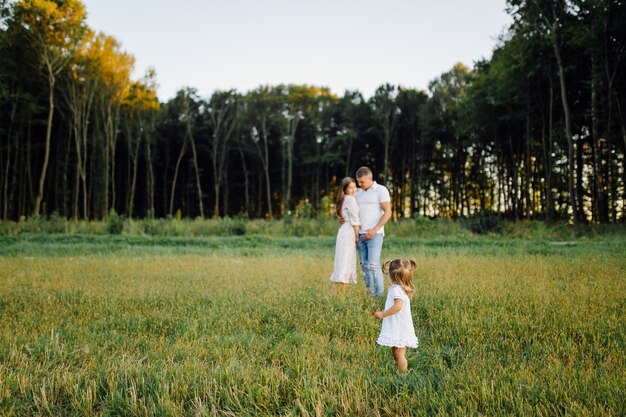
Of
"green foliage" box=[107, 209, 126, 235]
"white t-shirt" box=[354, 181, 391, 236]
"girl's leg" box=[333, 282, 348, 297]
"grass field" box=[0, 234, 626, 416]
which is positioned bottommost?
"grass field" box=[0, 234, 626, 416]

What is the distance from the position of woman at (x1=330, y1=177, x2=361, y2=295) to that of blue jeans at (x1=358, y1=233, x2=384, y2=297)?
0.61ft

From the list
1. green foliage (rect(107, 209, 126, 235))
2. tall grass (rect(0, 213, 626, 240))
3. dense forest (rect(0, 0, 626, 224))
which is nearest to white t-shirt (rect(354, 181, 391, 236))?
tall grass (rect(0, 213, 626, 240))

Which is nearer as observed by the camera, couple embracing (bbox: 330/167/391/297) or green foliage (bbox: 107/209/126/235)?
couple embracing (bbox: 330/167/391/297)


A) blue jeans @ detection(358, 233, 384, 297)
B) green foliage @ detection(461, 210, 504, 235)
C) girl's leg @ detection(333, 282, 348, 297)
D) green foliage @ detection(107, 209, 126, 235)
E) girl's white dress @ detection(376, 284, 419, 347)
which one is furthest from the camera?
green foliage @ detection(461, 210, 504, 235)

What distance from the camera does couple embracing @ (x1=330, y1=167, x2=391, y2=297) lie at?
7543 millimetres

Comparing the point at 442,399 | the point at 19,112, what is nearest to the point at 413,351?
the point at 442,399

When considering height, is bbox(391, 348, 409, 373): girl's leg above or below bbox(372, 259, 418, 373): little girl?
below

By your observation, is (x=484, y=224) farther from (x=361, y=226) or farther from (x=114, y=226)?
(x=114, y=226)

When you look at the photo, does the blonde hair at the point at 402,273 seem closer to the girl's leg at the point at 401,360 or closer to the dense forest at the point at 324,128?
the girl's leg at the point at 401,360

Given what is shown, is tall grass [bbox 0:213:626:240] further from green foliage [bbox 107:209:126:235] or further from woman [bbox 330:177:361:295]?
woman [bbox 330:177:361:295]

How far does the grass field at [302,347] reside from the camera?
10.6 ft

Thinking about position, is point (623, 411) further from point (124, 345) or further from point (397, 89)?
point (397, 89)

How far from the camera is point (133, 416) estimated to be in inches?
123

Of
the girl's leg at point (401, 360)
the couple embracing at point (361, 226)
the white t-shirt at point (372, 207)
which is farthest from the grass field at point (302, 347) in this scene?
the white t-shirt at point (372, 207)
